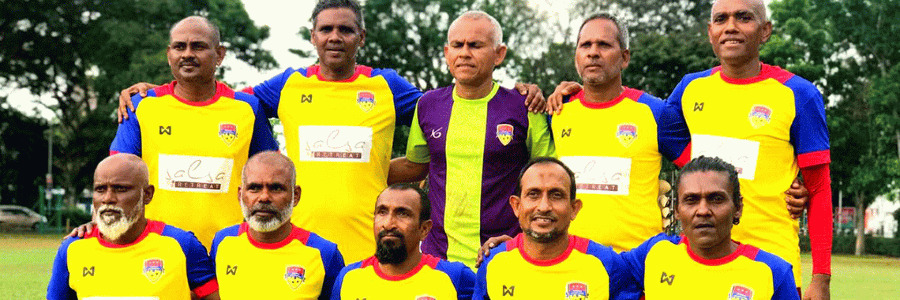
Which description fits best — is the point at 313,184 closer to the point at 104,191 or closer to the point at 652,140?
the point at 104,191

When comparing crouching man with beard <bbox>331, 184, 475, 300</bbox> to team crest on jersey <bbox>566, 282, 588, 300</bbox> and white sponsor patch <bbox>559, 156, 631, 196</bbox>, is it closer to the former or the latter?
team crest on jersey <bbox>566, 282, 588, 300</bbox>

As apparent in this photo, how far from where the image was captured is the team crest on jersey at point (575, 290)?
576cm

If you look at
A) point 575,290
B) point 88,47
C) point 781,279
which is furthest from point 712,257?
point 88,47

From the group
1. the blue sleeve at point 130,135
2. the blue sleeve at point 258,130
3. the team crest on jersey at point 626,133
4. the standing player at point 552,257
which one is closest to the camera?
the standing player at point 552,257

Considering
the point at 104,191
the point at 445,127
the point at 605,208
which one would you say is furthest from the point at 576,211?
the point at 104,191

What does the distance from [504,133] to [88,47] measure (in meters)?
41.0

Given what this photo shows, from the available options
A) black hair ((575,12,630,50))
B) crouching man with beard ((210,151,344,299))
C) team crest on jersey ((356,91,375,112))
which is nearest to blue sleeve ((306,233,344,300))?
crouching man with beard ((210,151,344,299))

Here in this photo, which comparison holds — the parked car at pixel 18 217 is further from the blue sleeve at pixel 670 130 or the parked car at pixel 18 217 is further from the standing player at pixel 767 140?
the standing player at pixel 767 140

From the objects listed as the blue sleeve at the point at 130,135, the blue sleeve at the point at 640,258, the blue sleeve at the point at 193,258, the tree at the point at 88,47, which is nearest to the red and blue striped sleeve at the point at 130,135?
the blue sleeve at the point at 130,135

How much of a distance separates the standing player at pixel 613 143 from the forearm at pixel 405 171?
113 cm

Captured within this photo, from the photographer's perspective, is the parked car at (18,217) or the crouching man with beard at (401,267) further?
the parked car at (18,217)

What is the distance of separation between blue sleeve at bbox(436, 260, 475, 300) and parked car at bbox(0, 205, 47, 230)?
177 ft

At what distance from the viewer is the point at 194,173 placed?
6891mm

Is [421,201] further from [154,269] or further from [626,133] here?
[154,269]
